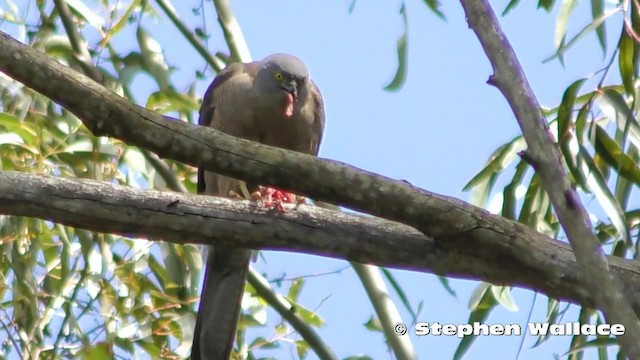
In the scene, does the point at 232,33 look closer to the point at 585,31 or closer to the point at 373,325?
the point at 373,325

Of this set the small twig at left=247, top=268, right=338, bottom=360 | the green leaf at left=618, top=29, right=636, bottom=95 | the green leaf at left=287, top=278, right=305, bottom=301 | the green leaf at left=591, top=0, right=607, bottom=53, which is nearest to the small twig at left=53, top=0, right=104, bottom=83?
the small twig at left=247, top=268, right=338, bottom=360

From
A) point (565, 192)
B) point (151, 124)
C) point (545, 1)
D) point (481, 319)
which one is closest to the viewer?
point (565, 192)

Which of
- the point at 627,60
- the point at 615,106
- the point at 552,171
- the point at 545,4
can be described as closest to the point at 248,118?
the point at 545,4

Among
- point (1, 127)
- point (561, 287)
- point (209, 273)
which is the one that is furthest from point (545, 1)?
point (1, 127)

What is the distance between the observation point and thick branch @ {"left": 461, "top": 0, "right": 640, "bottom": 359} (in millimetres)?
2090

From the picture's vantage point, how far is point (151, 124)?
104 inches

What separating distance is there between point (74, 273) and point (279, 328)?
807mm

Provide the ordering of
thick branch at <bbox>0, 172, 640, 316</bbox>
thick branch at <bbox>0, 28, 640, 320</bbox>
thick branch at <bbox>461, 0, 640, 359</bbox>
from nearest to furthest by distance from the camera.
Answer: thick branch at <bbox>461, 0, 640, 359</bbox> < thick branch at <bbox>0, 28, 640, 320</bbox> < thick branch at <bbox>0, 172, 640, 316</bbox>

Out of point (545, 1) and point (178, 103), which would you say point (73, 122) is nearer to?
point (178, 103)

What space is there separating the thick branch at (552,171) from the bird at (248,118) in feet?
5.86

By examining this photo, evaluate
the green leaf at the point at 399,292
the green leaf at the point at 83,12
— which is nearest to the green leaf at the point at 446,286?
the green leaf at the point at 399,292

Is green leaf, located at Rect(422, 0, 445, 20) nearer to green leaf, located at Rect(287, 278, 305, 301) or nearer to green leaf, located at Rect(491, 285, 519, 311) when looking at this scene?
green leaf, located at Rect(491, 285, 519, 311)

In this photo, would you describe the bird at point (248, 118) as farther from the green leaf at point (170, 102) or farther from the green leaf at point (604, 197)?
the green leaf at point (604, 197)

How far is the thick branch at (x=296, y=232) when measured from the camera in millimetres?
2811
